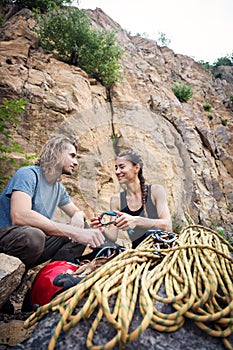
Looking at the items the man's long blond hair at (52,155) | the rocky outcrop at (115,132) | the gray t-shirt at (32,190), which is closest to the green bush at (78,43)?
the rocky outcrop at (115,132)

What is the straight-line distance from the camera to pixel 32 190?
1.63 meters

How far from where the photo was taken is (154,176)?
4.36 meters

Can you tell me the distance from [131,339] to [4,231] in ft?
3.88

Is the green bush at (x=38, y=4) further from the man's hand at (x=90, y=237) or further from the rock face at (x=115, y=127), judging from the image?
the man's hand at (x=90, y=237)

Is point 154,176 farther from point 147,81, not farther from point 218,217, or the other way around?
point 147,81

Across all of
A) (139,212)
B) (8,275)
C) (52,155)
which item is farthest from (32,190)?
(139,212)

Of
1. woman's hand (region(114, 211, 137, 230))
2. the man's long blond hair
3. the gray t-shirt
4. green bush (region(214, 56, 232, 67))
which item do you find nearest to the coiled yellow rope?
woman's hand (region(114, 211, 137, 230))

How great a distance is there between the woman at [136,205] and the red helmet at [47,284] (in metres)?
0.46

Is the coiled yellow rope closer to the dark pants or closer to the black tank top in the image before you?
the dark pants

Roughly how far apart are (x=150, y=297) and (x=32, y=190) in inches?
48.3

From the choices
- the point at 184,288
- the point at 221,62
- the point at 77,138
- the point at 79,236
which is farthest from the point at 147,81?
the point at 221,62

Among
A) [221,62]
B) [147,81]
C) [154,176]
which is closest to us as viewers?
[154,176]

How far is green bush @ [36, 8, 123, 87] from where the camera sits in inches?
226

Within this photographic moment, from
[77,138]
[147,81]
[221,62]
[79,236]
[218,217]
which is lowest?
[218,217]
